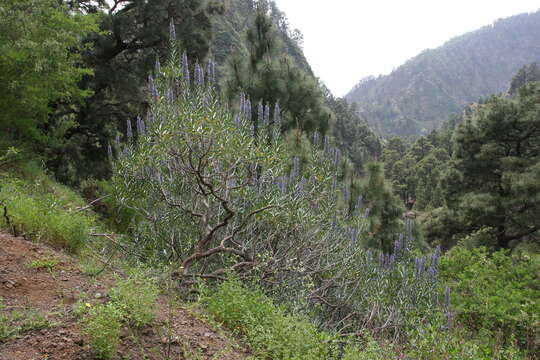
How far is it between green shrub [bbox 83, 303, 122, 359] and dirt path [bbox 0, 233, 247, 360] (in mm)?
69

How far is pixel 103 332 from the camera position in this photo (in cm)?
226

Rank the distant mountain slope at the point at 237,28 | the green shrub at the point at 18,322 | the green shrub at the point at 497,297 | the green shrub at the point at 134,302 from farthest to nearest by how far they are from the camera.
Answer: the distant mountain slope at the point at 237,28
the green shrub at the point at 497,297
the green shrub at the point at 134,302
the green shrub at the point at 18,322

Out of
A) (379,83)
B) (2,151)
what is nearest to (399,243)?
(2,151)

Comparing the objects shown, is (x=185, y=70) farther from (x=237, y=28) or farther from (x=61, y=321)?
(x=237, y=28)

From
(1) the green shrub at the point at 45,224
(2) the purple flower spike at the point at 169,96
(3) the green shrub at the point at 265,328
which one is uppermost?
(2) the purple flower spike at the point at 169,96

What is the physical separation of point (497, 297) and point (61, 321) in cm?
690

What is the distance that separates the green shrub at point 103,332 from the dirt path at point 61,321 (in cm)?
7

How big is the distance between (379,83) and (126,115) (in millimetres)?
192781

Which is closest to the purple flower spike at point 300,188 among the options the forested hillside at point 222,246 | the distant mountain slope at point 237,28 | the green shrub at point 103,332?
the forested hillside at point 222,246

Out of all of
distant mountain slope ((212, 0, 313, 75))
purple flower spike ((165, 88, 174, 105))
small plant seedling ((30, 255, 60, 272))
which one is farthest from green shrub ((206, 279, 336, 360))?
distant mountain slope ((212, 0, 313, 75))

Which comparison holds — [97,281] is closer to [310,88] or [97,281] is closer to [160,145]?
[160,145]

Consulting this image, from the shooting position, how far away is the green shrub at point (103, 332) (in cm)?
226

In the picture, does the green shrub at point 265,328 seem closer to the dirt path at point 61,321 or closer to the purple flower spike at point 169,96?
the dirt path at point 61,321

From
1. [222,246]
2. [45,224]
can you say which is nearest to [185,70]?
[222,246]
